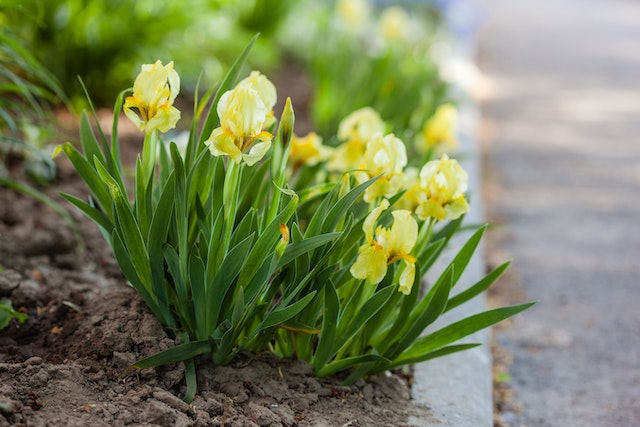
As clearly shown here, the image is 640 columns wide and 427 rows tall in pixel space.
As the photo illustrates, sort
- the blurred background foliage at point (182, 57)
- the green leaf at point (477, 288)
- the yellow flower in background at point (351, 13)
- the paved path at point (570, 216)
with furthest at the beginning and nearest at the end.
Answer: the yellow flower in background at point (351, 13), the blurred background foliage at point (182, 57), the paved path at point (570, 216), the green leaf at point (477, 288)

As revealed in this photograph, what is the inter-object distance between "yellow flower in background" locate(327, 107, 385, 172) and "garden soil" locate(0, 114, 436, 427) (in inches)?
24.0

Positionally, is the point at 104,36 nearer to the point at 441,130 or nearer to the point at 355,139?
the point at 441,130

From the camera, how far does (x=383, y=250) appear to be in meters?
1.69

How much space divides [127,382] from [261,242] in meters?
0.41

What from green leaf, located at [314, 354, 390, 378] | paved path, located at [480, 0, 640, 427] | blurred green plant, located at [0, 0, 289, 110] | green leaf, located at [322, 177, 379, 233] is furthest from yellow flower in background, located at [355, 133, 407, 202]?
blurred green plant, located at [0, 0, 289, 110]

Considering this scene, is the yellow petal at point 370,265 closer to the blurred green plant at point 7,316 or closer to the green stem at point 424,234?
the green stem at point 424,234

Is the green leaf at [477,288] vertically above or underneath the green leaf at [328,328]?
above

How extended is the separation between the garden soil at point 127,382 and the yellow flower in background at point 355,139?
0.61m

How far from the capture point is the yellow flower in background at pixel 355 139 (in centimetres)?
232

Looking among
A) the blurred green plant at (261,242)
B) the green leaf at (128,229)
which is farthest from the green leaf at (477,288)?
the green leaf at (128,229)

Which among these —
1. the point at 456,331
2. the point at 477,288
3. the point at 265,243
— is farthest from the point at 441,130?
the point at 265,243

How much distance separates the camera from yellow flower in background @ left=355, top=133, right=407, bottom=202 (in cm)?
187

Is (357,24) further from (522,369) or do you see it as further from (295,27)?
(522,369)

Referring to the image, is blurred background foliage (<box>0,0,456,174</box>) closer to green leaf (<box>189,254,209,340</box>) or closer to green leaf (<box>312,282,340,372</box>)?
green leaf (<box>312,282,340,372</box>)
